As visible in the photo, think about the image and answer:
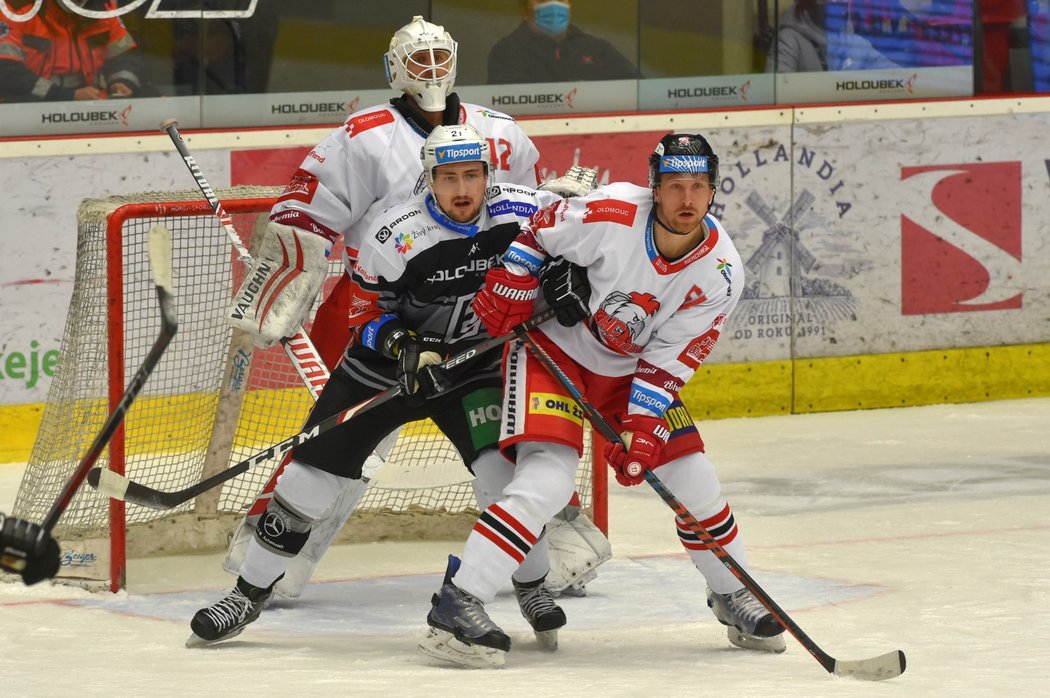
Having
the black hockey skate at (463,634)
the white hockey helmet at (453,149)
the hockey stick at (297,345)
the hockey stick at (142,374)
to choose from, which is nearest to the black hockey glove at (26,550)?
the hockey stick at (142,374)

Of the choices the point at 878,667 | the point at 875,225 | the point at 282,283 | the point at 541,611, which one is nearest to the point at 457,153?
the point at 282,283

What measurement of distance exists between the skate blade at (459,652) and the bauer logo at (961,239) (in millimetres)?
3353

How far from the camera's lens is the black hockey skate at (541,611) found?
3758mm

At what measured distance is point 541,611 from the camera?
3768 mm

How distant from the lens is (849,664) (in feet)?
11.5

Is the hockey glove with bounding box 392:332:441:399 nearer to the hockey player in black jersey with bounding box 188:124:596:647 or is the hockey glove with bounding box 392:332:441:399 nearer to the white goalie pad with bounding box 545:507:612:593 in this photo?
the hockey player in black jersey with bounding box 188:124:596:647

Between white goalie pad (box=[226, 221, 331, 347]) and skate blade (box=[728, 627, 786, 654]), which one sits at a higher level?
white goalie pad (box=[226, 221, 331, 347])

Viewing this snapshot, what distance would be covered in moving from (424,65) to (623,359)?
0.88 metres

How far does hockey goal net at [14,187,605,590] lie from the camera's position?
433 cm

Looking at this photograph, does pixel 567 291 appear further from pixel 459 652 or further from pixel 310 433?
pixel 459 652

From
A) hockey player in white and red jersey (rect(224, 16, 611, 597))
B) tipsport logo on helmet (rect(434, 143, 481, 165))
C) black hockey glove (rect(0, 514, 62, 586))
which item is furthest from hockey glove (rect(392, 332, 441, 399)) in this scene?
black hockey glove (rect(0, 514, 62, 586))

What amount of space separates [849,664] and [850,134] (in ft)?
10.6

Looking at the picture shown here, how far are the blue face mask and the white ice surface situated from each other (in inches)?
62.2

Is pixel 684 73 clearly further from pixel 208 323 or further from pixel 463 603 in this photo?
pixel 463 603
